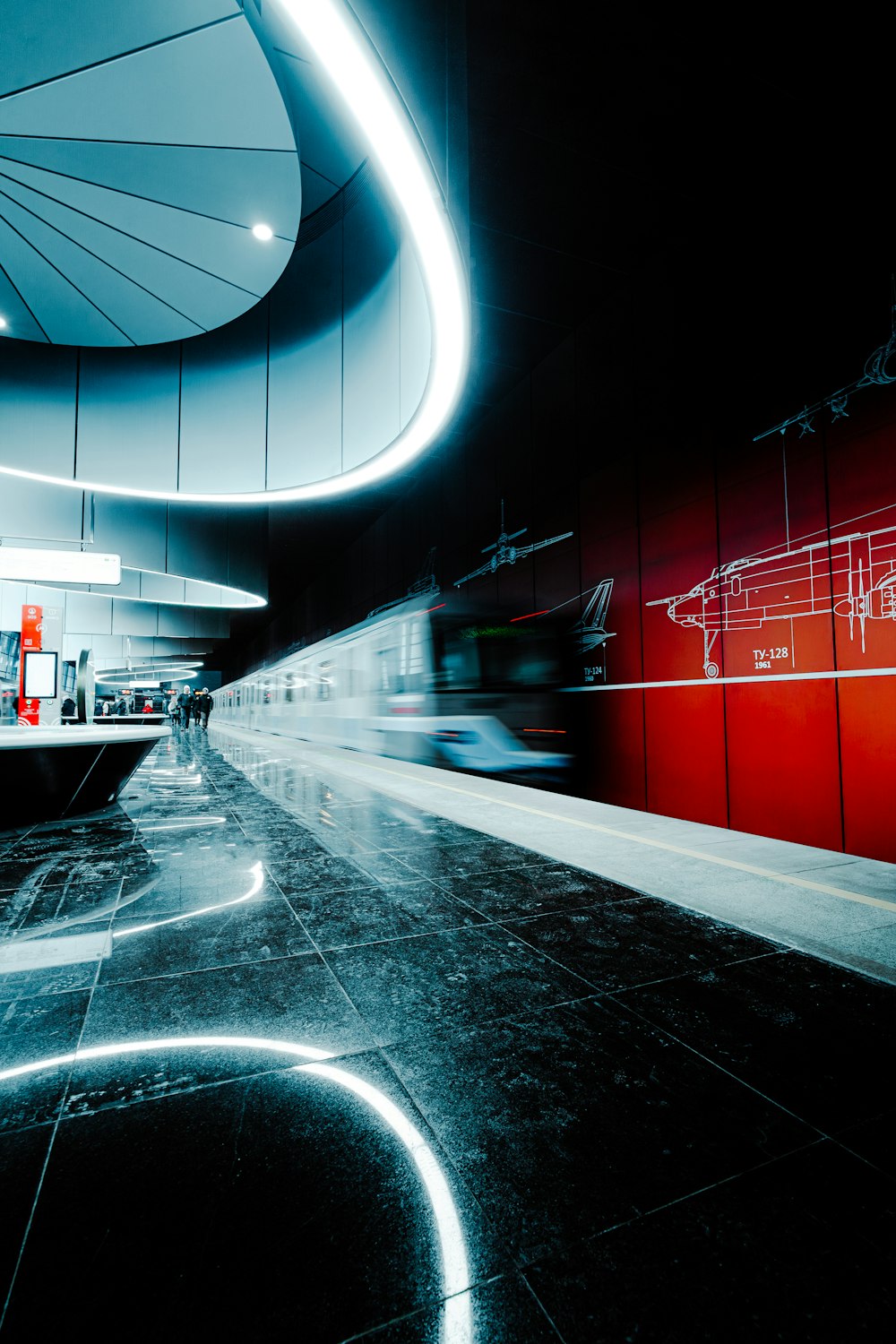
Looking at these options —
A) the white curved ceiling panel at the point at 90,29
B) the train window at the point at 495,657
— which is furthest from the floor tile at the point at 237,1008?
the white curved ceiling panel at the point at 90,29

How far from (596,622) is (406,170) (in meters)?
4.56

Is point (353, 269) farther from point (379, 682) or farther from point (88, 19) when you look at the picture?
point (379, 682)

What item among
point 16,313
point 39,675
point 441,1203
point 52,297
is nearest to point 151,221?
point 52,297

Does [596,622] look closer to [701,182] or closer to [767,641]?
[767,641]

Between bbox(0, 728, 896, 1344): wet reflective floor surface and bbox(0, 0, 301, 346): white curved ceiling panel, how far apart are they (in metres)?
6.34

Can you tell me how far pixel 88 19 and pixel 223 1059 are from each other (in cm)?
698

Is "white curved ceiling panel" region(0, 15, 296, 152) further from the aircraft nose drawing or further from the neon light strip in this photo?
the neon light strip

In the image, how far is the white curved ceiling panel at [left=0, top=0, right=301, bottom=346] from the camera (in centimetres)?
457

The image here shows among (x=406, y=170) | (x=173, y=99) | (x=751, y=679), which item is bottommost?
(x=751, y=679)

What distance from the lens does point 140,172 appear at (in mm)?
5723

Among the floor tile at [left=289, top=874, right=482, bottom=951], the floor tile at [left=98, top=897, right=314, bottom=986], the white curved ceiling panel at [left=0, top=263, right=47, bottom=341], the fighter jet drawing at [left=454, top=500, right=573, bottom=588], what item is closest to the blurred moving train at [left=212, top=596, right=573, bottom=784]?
the fighter jet drawing at [left=454, top=500, right=573, bottom=588]

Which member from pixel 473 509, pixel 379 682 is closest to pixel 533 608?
pixel 473 509

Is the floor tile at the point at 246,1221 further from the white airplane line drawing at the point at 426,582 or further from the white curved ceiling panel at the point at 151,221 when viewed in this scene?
the white airplane line drawing at the point at 426,582

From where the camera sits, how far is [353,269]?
7879mm
